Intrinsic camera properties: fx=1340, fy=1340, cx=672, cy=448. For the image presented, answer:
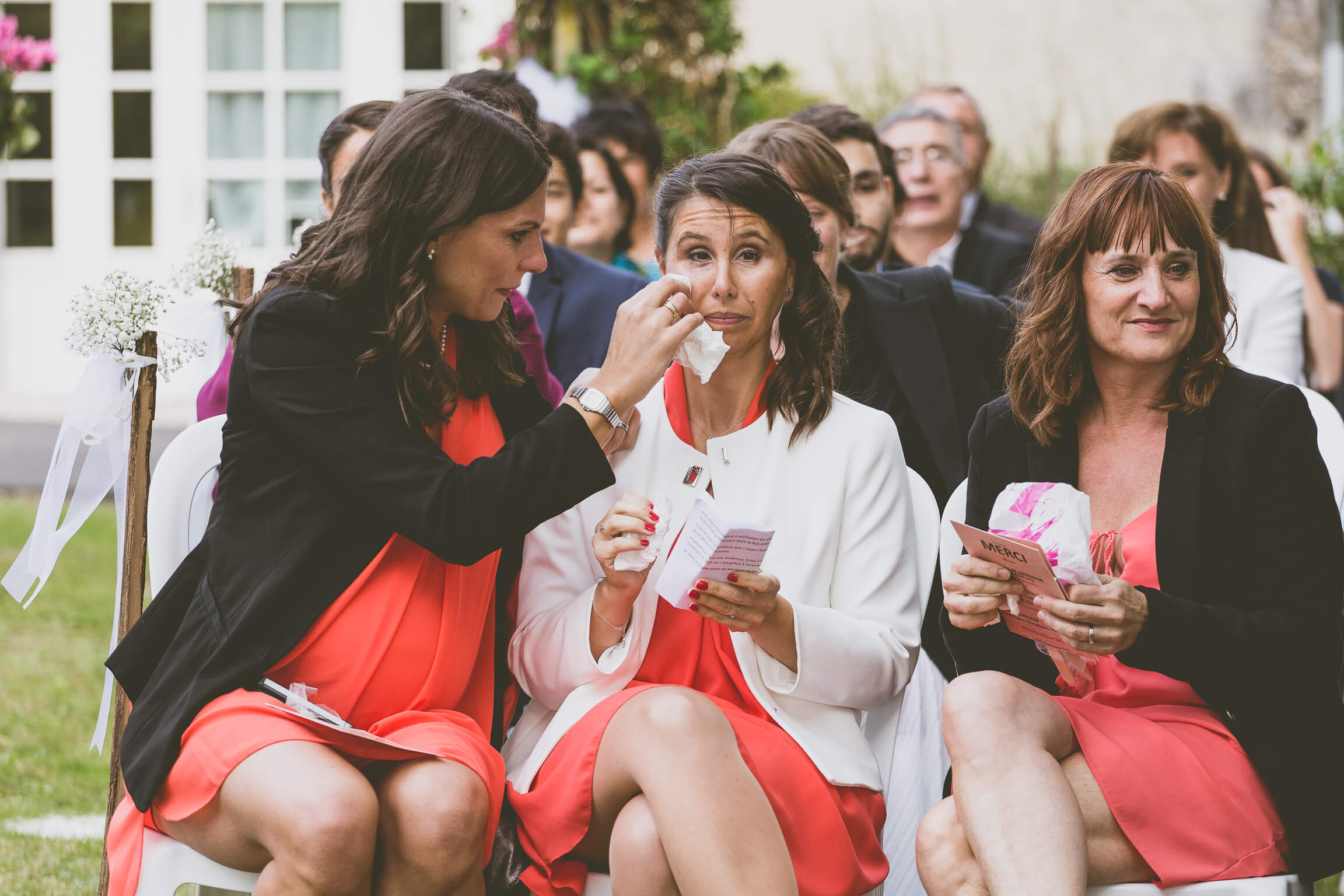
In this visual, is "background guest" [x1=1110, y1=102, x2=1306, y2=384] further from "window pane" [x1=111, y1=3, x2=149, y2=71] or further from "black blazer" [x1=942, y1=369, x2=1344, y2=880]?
"window pane" [x1=111, y1=3, x2=149, y2=71]

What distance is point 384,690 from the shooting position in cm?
241

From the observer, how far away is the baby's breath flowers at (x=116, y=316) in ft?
9.13

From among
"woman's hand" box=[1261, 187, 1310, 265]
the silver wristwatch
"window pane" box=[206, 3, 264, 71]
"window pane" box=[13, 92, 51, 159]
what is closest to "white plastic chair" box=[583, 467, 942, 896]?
the silver wristwatch

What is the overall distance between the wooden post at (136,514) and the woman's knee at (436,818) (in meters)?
0.82

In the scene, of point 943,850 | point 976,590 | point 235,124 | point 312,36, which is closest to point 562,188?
point 976,590

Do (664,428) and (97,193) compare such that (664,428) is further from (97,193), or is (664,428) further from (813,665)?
(97,193)

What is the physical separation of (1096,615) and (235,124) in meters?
10.8

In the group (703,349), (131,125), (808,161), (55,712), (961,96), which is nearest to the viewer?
(703,349)

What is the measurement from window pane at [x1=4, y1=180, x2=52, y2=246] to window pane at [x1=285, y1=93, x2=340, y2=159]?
2.31m

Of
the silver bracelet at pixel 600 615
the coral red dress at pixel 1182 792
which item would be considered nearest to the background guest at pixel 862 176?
the silver bracelet at pixel 600 615

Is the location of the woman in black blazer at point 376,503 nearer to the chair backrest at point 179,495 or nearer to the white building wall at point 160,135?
the chair backrest at point 179,495

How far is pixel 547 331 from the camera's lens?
4.10m

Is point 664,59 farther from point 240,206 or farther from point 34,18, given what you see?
point 34,18

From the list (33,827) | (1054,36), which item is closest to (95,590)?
(33,827)
